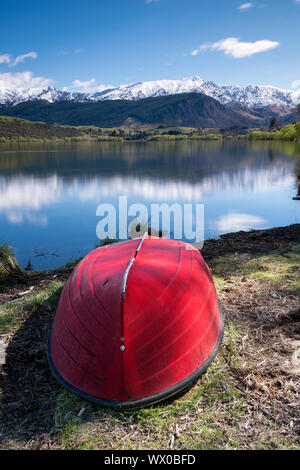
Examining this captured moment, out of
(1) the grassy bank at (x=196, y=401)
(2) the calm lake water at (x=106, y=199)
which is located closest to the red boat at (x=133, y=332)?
(1) the grassy bank at (x=196, y=401)

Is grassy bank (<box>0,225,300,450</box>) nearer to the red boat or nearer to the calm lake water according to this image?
the red boat

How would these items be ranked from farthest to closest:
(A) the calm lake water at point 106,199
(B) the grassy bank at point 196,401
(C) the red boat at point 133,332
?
(A) the calm lake water at point 106,199 → (C) the red boat at point 133,332 → (B) the grassy bank at point 196,401

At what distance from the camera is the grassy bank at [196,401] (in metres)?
3.46

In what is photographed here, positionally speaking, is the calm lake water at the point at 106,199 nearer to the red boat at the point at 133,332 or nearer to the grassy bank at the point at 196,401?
the grassy bank at the point at 196,401

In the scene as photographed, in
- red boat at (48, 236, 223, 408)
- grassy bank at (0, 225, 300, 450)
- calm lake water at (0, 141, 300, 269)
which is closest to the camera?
grassy bank at (0, 225, 300, 450)

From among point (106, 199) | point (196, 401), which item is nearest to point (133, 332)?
point (196, 401)

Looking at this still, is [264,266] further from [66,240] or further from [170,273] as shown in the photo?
[66,240]

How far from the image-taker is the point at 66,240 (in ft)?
57.4

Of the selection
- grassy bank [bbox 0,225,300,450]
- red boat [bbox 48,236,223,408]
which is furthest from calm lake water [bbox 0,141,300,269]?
red boat [bbox 48,236,223,408]

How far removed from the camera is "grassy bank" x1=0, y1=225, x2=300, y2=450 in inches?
136

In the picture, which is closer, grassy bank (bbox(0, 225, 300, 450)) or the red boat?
grassy bank (bbox(0, 225, 300, 450))

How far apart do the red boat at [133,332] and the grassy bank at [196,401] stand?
24 centimetres

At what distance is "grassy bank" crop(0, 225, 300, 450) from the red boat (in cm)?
24
